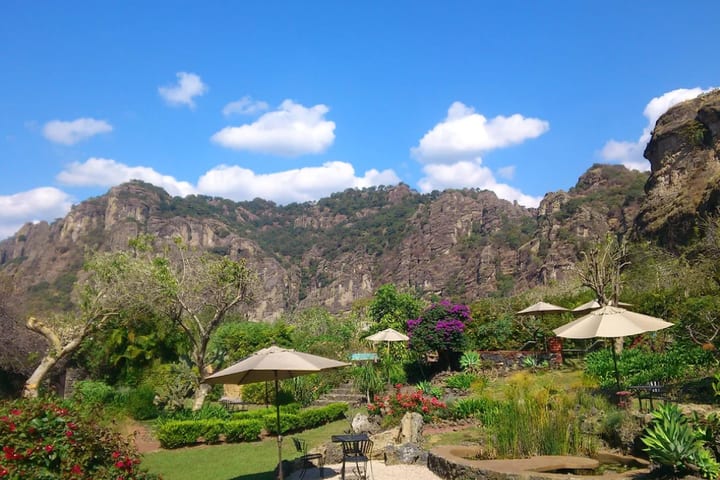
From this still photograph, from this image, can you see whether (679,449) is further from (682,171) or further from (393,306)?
(682,171)

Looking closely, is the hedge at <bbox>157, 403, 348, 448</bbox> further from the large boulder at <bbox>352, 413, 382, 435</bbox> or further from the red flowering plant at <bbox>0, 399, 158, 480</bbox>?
the red flowering plant at <bbox>0, 399, 158, 480</bbox>

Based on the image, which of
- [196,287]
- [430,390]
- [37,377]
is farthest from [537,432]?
[37,377]

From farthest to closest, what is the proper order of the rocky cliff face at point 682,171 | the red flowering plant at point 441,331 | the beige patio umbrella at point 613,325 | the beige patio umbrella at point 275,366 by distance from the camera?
the rocky cliff face at point 682,171, the red flowering plant at point 441,331, the beige patio umbrella at point 613,325, the beige patio umbrella at point 275,366

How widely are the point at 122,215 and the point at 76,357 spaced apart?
86.4 metres

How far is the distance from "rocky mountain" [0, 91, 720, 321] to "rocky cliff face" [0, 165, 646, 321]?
0.24 m

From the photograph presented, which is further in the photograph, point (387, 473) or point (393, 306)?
point (393, 306)

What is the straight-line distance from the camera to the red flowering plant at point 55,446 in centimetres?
504

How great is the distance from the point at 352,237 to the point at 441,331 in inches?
3530

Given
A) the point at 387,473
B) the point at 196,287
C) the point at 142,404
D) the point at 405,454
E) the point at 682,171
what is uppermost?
the point at 682,171

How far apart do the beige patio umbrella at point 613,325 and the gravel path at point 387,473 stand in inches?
154

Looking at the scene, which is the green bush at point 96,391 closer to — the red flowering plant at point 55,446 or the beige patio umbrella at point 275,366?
the beige patio umbrella at point 275,366

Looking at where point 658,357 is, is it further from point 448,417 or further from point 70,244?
point 70,244

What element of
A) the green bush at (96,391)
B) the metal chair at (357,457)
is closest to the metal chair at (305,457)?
the metal chair at (357,457)

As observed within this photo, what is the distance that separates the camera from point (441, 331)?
1762cm
